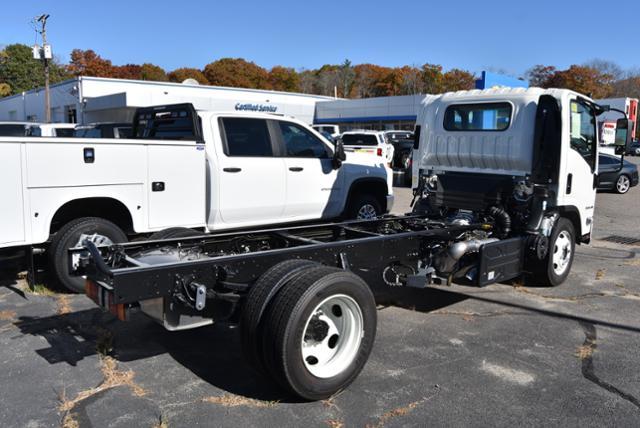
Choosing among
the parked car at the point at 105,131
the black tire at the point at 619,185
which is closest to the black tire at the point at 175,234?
the parked car at the point at 105,131

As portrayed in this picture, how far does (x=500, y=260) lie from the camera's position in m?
5.76

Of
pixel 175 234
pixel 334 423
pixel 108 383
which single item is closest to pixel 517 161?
pixel 175 234

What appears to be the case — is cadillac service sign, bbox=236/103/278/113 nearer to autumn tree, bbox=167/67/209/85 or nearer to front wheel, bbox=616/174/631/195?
front wheel, bbox=616/174/631/195

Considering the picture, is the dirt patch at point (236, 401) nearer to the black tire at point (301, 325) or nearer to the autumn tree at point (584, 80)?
the black tire at point (301, 325)

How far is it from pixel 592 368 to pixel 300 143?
515cm

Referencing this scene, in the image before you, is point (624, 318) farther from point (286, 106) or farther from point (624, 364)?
point (286, 106)

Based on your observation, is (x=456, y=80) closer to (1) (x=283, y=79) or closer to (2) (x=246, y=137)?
(1) (x=283, y=79)

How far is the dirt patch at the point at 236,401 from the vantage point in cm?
392

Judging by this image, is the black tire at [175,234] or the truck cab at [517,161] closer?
the black tire at [175,234]

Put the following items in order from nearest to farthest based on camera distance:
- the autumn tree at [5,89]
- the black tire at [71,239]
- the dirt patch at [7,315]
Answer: the dirt patch at [7,315], the black tire at [71,239], the autumn tree at [5,89]

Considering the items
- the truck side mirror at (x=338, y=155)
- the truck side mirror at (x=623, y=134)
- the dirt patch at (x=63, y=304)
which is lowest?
the dirt patch at (x=63, y=304)

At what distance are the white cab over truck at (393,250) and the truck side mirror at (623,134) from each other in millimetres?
50

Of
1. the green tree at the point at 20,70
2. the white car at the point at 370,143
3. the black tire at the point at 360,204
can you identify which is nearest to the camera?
the black tire at the point at 360,204

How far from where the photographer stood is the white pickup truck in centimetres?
600
